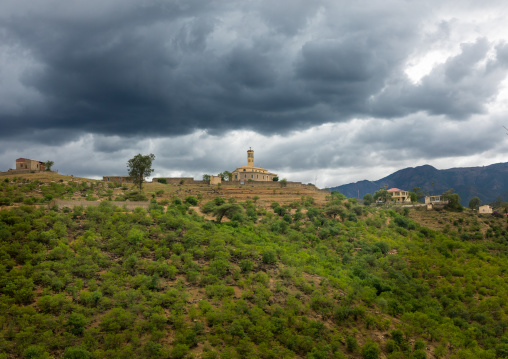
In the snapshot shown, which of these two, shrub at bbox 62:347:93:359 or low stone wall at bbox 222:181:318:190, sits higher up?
low stone wall at bbox 222:181:318:190

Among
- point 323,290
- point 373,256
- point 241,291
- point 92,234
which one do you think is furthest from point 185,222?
point 373,256

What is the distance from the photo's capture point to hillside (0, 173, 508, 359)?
22.9m

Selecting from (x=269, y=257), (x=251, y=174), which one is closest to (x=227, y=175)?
(x=251, y=174)

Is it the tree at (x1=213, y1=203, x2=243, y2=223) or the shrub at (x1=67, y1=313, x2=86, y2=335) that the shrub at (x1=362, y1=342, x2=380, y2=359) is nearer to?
the shrub at (x1=67, y1=313, x2=86, y2=335)

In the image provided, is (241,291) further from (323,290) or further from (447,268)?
(447,268)

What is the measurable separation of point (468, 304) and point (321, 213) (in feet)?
78.2

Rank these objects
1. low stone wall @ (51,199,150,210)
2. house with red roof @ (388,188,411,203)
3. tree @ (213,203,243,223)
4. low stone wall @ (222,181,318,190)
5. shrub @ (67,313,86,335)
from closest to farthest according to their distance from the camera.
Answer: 1. shrub @ (67,313,86,335)
2. low stone wall @ (51,199,150,210)
3. tree @ (213,203,243,223)
4. low stone wall @ (222,181,318,190)
5. house with red roof @ (388,188,411,203)

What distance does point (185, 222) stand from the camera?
128ft

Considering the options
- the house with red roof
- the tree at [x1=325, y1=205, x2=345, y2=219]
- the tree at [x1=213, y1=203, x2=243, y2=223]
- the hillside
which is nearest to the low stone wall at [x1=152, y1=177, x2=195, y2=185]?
the hillside

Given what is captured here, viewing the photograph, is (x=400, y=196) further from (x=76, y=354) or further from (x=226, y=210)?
(x=76, y=354)

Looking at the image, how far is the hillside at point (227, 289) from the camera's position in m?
22.9

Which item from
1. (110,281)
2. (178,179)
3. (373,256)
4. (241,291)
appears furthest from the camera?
(178,179)

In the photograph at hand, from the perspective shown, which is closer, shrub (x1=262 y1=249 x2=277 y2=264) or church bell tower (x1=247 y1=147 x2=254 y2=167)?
shrub (x1=262 y1=249 x2=277 y2=264)

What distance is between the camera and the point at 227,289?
2847cm
